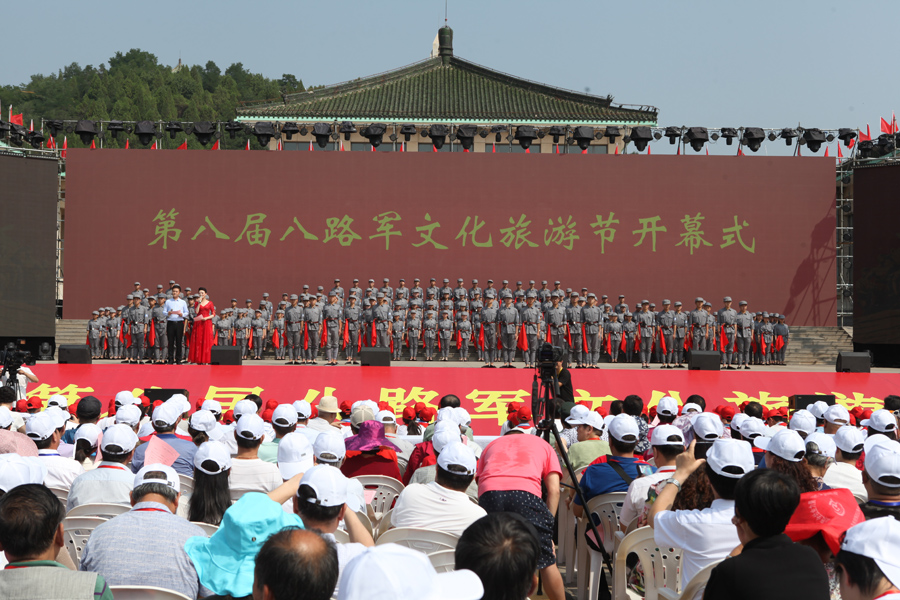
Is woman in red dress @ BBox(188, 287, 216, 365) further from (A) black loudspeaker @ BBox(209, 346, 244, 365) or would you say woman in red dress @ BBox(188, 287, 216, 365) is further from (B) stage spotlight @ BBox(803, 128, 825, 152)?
(B) stage spotlight @ BBox(803, 128, 825, 152)

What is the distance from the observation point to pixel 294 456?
309cm

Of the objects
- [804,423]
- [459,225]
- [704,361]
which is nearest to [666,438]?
[804,423]

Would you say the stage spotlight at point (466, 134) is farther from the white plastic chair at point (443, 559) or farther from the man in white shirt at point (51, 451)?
the white plastic chair at point (443, 559)

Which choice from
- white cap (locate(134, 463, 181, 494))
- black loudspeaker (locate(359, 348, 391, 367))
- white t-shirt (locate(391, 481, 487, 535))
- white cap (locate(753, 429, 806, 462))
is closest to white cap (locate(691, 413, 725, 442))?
white cap (locate(753, 429, 806, 462))

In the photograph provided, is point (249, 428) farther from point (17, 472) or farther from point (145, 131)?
point (145, 131)

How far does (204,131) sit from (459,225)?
15.4ft

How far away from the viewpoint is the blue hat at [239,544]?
212 cm

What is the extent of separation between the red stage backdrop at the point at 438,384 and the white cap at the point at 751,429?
4438 mm

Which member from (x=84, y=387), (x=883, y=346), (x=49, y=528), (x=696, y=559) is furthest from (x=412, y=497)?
(x=883, y=346)

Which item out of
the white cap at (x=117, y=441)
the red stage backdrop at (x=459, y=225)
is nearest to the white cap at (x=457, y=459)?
the white cap at (x=117, y=441)

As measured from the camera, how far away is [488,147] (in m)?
21.0

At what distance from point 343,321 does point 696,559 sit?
10109 mm

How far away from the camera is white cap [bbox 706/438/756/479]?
91.6 inches

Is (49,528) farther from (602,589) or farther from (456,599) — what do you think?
(602,589)
